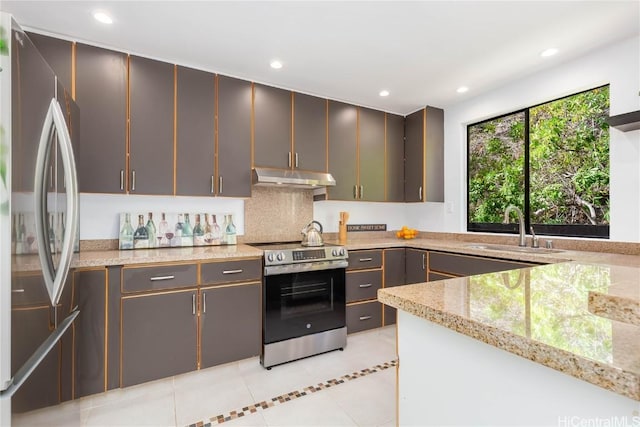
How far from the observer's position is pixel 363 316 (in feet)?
9.85

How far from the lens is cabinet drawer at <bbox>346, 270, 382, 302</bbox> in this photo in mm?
2928

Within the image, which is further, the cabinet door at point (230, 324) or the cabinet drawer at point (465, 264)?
the cabinet drawer at point (465, 264)

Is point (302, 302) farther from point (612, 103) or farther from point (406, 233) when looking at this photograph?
point (612, 103)

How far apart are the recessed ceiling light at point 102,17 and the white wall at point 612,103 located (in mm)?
3231

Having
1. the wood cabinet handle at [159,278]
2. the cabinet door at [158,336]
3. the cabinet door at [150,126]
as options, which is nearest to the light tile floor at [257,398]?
the cabinet door at [158,336]

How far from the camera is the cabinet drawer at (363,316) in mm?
2938

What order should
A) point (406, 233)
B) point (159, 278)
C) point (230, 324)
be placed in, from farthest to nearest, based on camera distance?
point (406, 233)
point (230, 324)
point (159, 278)

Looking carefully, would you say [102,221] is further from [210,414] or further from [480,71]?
Result: [480,71]

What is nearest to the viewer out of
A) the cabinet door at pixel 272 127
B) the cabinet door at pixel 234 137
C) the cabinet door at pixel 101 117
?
the cabinet door at pixel 101 117

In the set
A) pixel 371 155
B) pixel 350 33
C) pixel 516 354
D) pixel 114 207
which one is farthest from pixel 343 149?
pixel 516 354

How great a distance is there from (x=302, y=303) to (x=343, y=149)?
1645mm

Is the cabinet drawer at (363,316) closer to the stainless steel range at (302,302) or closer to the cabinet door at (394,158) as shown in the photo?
the stainless steel range at (302,302)

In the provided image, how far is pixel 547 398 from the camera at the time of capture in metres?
0.66

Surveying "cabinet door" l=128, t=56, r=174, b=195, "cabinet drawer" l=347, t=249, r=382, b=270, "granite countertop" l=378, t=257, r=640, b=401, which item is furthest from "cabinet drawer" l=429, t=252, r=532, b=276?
"cabinet door" l=128, t=56, r=174, b=195
